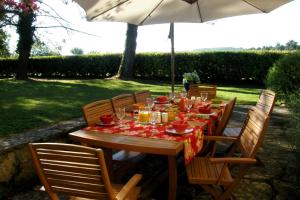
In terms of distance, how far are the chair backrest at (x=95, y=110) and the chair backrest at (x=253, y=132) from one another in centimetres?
169

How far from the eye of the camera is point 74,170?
231cm

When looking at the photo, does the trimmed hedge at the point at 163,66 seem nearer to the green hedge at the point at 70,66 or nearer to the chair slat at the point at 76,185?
the green hedge at the point at 70,66

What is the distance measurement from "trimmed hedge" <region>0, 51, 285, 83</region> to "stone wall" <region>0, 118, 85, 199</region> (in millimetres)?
12553

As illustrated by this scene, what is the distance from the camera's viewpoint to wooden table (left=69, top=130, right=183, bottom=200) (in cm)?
276

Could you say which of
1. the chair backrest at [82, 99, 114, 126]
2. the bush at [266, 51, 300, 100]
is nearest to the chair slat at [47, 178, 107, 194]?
the chair backrest at [82, 99, 114, 126]

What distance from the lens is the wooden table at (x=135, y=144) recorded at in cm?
276

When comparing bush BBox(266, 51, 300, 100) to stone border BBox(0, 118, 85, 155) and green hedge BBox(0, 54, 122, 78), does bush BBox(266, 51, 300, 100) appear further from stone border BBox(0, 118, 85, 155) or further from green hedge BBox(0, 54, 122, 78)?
green hedge BBox(0, 54, 122, 78)

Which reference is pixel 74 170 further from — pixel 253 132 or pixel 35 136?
pixel 35 136

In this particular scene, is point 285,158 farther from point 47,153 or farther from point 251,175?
point 47,153

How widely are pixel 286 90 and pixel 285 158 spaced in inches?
157

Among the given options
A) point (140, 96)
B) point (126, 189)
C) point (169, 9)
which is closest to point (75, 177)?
point (126, 189)

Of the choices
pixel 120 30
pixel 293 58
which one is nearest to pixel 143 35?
pixel 120 30

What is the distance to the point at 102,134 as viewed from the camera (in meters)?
3.20

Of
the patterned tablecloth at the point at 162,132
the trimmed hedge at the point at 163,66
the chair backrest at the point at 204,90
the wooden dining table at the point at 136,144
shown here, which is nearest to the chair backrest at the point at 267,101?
the chair backrest at the point at 204,90
